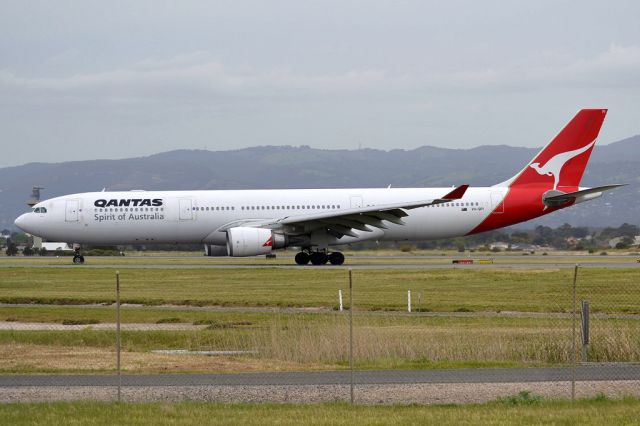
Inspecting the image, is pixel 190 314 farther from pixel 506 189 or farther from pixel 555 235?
pixel 555 235

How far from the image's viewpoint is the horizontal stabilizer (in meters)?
46.1

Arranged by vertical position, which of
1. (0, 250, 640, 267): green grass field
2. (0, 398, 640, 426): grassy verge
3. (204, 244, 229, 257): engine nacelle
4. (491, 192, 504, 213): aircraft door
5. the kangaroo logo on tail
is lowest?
(0, 398, 640, 426): grassy verge

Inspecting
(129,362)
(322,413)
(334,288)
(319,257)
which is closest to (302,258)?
(319,257)

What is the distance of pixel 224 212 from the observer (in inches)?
1868

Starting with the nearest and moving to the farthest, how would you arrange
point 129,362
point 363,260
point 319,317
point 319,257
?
point 129,362 < point 319,317 < point 319,257 < point 363,260

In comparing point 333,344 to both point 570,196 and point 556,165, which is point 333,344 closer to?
point 570,196

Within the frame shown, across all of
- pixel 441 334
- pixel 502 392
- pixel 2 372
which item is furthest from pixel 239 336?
pixel 502 392

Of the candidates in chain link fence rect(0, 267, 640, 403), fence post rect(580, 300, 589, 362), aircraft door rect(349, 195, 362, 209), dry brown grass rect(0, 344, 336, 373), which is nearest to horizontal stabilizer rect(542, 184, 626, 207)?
aircraft door rect(349, 195, 362, 209)

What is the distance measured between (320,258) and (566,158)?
12310 millimetres

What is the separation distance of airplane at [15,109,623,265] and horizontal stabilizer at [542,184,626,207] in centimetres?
4

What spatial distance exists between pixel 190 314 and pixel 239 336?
5.75m

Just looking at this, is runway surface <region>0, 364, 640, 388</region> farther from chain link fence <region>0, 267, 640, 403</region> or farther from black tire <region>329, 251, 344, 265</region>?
black tire <region>329, 251, 344, 265</region>

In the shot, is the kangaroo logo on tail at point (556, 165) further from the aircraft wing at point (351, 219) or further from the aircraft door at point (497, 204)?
the aircraft wing at point (351, 219)

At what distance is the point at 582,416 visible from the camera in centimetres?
1370
